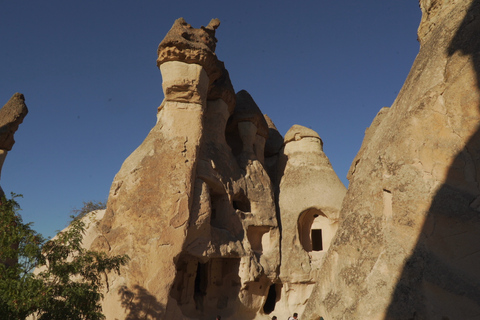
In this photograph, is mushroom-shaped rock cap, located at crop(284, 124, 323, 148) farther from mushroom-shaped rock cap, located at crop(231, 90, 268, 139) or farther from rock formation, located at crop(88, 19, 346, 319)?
mushroom-shaped rock cap, located at crop(231, 90, 268, 139)

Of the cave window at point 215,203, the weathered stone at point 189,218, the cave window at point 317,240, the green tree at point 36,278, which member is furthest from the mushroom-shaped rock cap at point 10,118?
the cave window at point 317,240

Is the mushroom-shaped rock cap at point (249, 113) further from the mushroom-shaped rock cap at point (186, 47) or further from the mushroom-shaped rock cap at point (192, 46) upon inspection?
the mushroom-shaped rock cap at point (186, 47)

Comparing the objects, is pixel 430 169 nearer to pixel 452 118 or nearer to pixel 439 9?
pixel 452 118

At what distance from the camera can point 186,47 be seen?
10.9 m

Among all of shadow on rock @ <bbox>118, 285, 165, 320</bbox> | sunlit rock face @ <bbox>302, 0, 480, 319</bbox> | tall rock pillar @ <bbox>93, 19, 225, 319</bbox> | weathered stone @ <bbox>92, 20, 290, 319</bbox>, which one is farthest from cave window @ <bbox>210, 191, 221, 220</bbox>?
sunlit rock face @ <bbox>302, 0, 480, 319</bbox>

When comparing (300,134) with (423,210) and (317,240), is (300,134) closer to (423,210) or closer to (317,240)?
(317,240)

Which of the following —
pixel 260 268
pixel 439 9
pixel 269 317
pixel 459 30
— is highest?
pixel 439 9

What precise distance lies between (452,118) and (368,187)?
946mm

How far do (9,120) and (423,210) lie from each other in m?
11.8

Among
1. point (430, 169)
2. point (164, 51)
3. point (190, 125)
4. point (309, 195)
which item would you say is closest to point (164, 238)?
point (190, 125)

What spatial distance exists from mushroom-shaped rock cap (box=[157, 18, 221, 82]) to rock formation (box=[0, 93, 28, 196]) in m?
4.37

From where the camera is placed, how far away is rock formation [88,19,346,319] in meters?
9.55

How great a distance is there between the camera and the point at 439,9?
4.82m

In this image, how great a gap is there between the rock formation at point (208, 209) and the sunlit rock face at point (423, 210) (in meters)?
6.04
